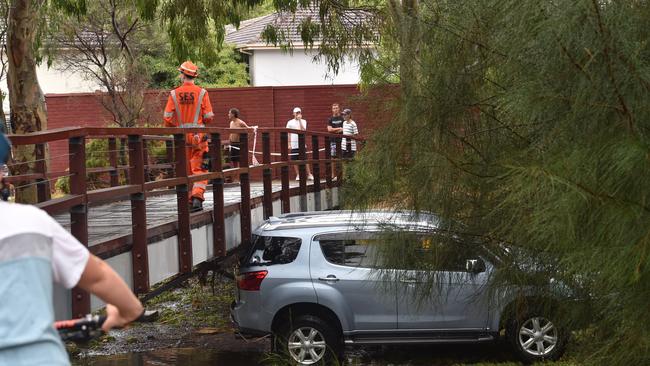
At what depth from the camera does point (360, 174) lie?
716 centimetres

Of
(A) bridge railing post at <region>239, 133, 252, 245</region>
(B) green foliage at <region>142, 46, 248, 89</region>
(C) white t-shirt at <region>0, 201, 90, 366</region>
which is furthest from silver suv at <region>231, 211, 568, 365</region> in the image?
(B) green foliage at <region>142, 46, 248, 89</region>

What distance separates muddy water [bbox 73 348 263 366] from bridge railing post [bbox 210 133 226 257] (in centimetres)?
163

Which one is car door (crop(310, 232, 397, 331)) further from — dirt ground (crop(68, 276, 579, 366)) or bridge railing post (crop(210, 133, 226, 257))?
bridge railing post (crop(210, 133, 226, 257))

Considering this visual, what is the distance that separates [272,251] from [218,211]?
2.42 feet

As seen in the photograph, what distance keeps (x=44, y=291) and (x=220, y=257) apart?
8578mm

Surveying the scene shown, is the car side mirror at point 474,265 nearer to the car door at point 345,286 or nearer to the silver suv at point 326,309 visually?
the silver suv at point 326,309

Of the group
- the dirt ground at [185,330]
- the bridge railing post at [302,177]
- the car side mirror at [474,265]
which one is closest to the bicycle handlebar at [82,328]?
the car side mirror at [474,265]

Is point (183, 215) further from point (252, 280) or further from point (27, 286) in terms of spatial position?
point (27, 286)

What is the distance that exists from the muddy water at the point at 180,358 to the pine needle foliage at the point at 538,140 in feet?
16.9

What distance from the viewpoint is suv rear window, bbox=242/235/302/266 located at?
11.2 metres

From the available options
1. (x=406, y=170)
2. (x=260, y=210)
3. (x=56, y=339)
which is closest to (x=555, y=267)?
(x=406, y=170)

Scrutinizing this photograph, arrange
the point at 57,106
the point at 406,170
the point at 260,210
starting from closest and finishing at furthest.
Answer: the point at 406,170, the point at 260,210, the point at 57,106

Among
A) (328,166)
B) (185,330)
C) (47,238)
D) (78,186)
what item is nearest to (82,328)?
(47,238)

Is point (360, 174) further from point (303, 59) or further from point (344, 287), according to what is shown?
point (303, 59)
